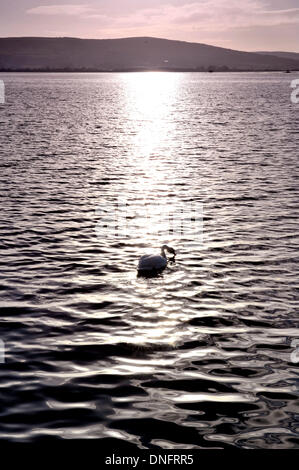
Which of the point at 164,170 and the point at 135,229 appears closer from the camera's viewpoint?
the point at 135,229

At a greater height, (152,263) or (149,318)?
(152,263)

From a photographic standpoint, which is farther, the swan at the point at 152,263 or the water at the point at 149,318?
the swan at the point at 152,263

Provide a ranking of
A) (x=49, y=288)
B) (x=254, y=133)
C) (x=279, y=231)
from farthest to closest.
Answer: (x=254, y=133)
(x=279, y=231)
(x=49, y=288)

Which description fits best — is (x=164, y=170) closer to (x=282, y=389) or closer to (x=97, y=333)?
(x=97, y=333)

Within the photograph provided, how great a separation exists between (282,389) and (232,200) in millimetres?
21110

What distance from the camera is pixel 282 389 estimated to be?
1341 cm

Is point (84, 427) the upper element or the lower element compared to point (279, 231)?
lower

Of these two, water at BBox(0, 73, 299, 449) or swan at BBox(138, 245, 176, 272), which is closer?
water at BBox(0, 73, 299, 449)

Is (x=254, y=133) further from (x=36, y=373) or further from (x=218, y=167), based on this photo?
(x=36, y=373)

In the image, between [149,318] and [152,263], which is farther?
[152,263]

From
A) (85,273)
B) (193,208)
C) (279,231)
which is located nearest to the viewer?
(85,273)

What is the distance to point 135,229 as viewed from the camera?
27.9 meters

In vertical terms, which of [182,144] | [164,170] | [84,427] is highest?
[182,144]

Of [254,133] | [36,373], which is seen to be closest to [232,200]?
[36,373]
